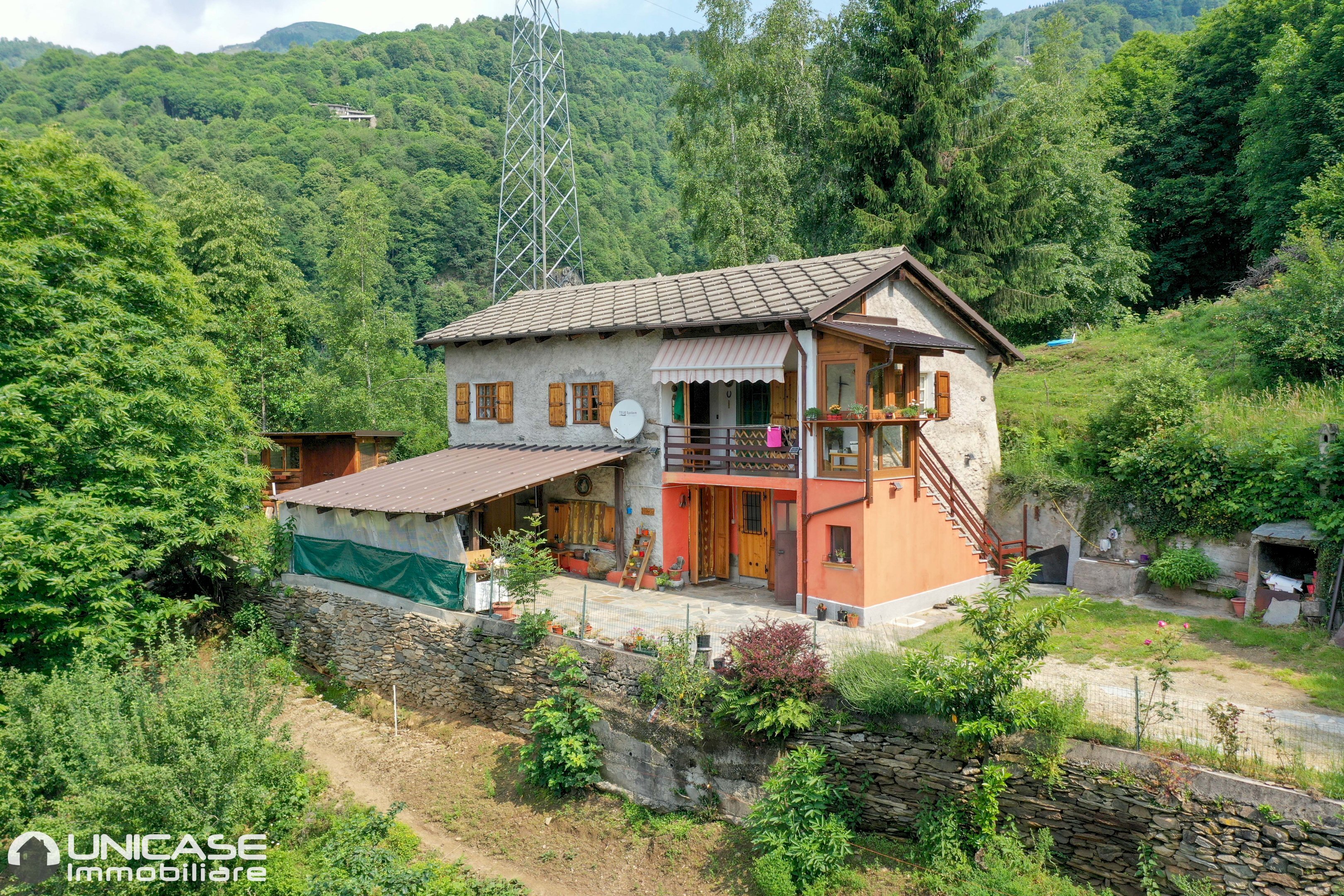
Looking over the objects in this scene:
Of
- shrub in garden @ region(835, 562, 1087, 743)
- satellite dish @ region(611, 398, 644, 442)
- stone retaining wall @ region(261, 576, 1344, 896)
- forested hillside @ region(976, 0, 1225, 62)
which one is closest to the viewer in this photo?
stone retaining wall @ region(261, 576, 1344, 896)

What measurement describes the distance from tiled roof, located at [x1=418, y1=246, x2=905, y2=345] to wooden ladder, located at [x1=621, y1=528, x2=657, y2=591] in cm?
520

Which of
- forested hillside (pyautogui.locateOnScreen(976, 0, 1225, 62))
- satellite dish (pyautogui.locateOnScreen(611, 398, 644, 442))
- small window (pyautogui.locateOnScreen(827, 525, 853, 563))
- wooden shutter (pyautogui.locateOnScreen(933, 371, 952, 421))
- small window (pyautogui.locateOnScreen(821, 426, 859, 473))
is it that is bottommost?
small window (pyautogui.locateOnScreen(827, 525, 853, 563))

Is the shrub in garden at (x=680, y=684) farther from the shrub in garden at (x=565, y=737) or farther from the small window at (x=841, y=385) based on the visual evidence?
the small window at (x=841, y=385)

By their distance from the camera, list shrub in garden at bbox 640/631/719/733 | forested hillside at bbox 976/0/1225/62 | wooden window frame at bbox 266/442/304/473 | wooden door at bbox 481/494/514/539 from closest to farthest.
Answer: shrub in garden at bbox 640/631/719/733
wooden door at bbox 481/494/514/539
wooden window frame at bbox 266/442/304/473
forested hillside at bbox 976/0/1225/62

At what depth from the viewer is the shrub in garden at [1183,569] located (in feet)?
52.7

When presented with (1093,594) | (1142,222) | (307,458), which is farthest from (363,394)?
(1142,222)

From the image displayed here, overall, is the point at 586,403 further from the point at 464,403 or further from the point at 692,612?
the point at 692,612

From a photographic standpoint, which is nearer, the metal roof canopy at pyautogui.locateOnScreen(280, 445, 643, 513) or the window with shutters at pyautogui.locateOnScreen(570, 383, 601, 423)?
the metal roof canopy at pyautogui.locateOnScreen(280, 445, 643, 513)

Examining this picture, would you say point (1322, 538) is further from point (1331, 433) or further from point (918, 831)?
point (918, 831)

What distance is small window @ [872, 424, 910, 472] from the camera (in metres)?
15.8

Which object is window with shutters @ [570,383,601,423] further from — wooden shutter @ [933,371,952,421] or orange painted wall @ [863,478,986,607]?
wooden shutter @ [933,371,952,421]

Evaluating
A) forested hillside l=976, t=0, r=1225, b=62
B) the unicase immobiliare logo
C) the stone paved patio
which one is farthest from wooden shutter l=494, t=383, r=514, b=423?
forested hillside l=976, t=0, r=1225, b=62

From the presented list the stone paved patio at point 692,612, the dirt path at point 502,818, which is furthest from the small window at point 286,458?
the stone paved patio at point 692,612

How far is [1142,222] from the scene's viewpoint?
1395 inches
